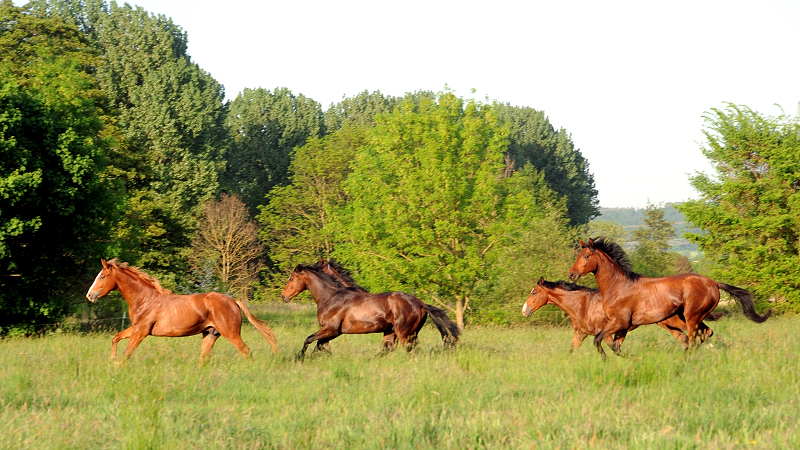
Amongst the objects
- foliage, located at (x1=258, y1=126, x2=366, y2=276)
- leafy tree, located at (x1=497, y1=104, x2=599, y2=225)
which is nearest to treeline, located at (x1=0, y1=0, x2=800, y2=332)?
foliage, located at (x1=258, y1=126, x2=366, y2=276)

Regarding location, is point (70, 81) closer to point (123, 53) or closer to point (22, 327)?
point (22, 327)

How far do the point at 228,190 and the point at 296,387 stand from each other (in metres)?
36.9

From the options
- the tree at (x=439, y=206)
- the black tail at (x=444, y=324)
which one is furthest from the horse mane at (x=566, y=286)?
the tree at (x=439, y=206)

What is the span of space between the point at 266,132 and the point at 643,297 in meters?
50.9

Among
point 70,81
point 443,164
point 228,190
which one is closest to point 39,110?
point 70,81

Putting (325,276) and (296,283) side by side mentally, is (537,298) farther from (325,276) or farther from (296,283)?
(296,283)

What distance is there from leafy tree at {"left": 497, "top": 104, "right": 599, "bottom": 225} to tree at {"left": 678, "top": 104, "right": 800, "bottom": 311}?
38.1 m

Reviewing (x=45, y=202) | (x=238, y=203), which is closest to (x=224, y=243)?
(x=238, y=203)

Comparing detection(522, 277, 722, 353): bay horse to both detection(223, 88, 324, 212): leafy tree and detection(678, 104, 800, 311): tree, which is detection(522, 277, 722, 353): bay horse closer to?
detection(678, 104, 800, 311): tree

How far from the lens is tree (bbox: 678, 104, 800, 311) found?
22.9 meters

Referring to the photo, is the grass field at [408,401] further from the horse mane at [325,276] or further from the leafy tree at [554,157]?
the leafy tree at [554,157]

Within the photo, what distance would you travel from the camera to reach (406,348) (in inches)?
471

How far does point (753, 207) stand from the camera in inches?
941

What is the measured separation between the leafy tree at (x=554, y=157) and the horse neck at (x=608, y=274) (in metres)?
51.3
